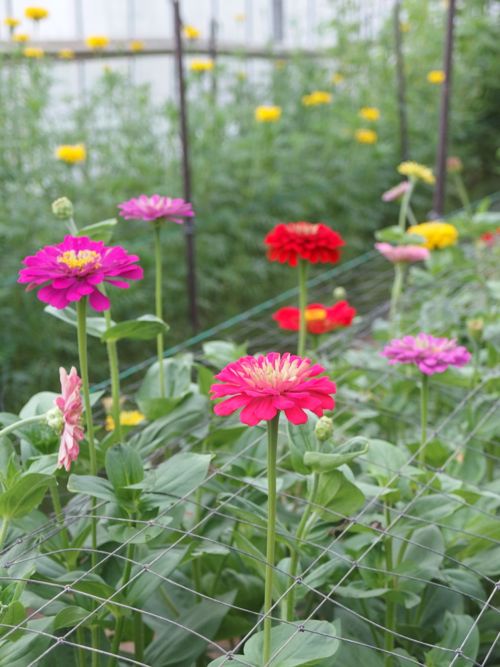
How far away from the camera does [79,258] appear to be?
90cm

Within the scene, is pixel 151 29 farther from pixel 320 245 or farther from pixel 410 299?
pixel 320 245

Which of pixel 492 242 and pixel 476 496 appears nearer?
pixel 476 496

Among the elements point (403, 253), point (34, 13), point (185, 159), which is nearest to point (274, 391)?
point (403, 253)

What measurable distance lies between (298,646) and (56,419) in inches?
11.6

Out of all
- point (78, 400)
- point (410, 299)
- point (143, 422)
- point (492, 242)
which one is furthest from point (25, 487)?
point (492, 242)

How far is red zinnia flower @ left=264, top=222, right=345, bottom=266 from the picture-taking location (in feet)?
3.94

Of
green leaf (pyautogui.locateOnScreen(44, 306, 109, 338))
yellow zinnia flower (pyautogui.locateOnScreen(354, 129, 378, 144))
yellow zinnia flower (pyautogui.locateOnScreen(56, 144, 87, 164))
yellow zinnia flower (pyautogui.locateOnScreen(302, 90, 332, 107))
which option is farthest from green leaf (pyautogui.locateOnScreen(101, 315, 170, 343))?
yellow zinnia flower (pyautogui.locateOnScreen(302, 90, 332, 107))

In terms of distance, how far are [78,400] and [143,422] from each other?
15.1 inches

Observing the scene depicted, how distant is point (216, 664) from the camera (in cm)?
77

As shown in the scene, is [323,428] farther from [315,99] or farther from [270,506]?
[315,99]

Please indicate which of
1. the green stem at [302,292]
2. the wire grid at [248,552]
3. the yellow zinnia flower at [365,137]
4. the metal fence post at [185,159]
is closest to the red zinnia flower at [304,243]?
the green stem at [302,292]

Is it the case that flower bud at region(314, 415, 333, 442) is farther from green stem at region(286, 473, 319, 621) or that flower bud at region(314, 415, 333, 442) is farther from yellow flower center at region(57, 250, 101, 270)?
yellow flower center at region(57, 250, 101, 270)

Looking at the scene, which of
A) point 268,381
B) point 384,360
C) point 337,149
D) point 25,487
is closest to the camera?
point 268,381

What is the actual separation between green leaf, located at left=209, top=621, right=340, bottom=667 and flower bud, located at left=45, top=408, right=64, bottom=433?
0.24 meters
